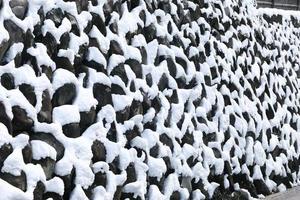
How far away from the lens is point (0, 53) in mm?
4320

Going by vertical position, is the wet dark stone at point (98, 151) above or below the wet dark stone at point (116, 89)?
below

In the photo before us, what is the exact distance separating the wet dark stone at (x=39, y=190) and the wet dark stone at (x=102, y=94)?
43.6 inches

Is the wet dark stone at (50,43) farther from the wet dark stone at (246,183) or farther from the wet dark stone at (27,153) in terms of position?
the wet dark stone at (246,183)

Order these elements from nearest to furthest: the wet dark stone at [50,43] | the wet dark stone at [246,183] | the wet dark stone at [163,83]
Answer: the wet dark stone at [50,43] → the wet dark stone at [163,83] → the wet dark stone at [246,183]

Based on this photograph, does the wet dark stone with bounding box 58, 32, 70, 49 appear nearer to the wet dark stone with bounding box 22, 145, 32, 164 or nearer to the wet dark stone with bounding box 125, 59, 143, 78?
the wet dark stone with bounding box 125, 59, 143, 78

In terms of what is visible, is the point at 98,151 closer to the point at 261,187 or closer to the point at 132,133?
the point at 132,133

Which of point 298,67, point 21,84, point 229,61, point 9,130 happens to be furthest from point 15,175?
point 298,67

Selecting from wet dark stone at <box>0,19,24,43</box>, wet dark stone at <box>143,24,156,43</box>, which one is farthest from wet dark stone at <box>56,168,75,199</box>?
→ wet dark stone at <box>143,24,156,43</box>

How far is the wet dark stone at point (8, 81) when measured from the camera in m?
4.38

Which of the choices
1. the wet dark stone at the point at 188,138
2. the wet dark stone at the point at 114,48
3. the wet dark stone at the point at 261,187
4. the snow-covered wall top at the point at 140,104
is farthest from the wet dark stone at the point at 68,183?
the wet dark stone at the point at 261,187

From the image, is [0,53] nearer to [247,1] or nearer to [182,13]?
[182,13]

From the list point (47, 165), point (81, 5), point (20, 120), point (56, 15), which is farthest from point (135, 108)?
point (20, 120)

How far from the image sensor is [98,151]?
5.09 metres

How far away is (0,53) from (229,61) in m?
4.37
